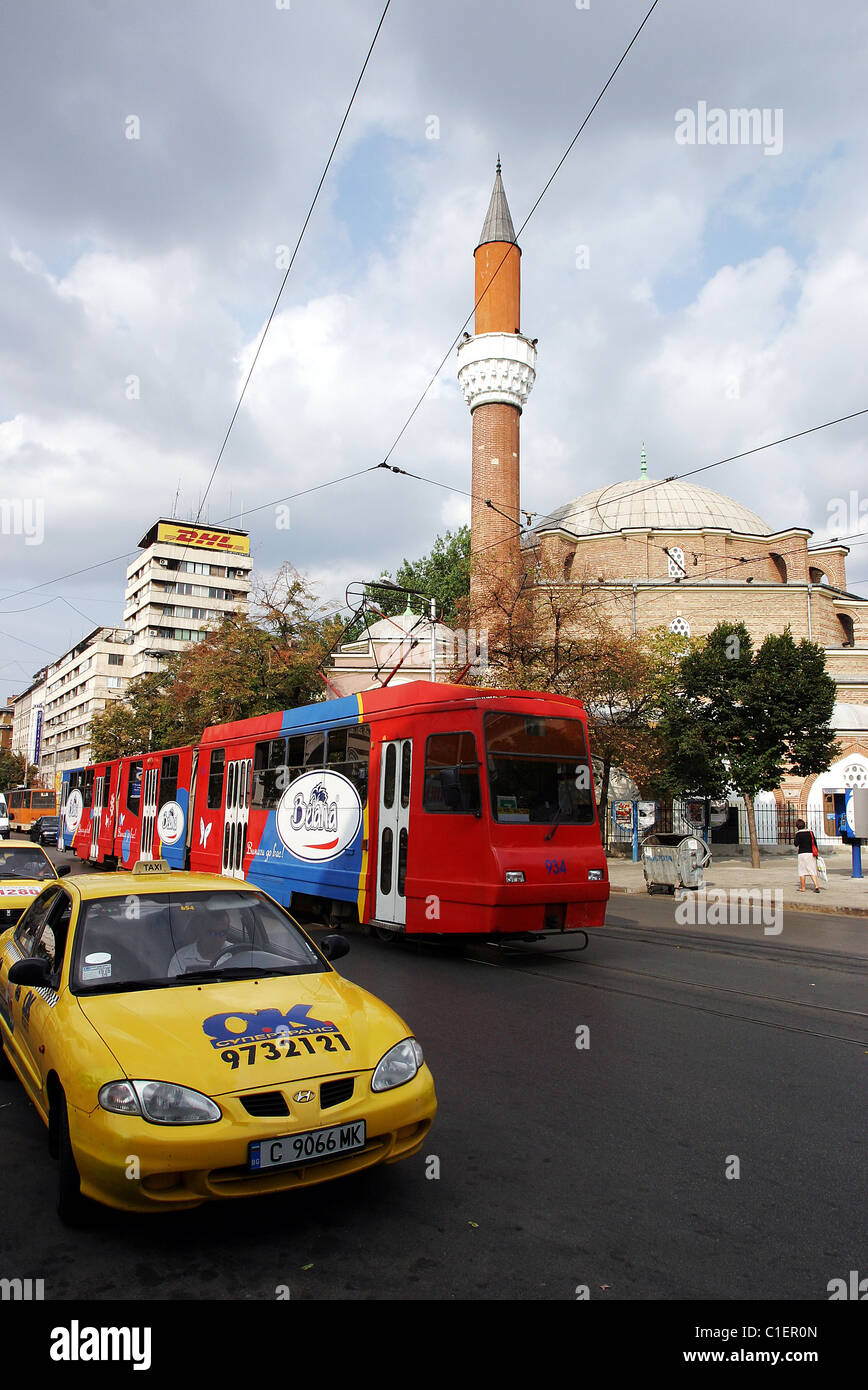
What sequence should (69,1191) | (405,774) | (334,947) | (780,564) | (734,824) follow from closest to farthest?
(69,1191)
(334,947)
(405,774)
(734,824)
(780,564)

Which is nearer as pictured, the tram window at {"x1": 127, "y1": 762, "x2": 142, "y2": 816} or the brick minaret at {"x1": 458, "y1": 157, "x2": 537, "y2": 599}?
the tram window at {"x1": 127, "y1": 762, "x2": 142, "y2": 816}

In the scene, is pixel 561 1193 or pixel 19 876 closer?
pixel 561 1193

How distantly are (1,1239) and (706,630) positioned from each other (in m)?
45.4

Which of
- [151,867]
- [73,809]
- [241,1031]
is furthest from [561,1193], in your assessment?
[73,809]

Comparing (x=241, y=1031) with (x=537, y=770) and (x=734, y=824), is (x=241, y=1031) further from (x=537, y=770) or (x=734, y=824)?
(x=734, y=824)

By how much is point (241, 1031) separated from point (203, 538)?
91989mm

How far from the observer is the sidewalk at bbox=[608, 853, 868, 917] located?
17.5m

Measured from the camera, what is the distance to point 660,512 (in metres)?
54.2

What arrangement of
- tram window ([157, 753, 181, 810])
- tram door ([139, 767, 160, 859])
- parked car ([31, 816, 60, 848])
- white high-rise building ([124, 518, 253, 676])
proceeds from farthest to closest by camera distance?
white high-rise building ([124, 518, 253, 676]) → parked car ([31, 816, 60, 848]) → tram door ([139, 767, 160, 859]) → tram window ([157, 753, 181, 810])

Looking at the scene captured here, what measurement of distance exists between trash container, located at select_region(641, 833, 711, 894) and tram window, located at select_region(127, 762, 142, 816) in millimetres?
12540

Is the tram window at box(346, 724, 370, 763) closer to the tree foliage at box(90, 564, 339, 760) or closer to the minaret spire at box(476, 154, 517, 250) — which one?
the tree foliage at box(90, 564, 339, 760)

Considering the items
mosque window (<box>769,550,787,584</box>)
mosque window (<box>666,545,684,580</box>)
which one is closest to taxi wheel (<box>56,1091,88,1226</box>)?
mosque window (<box>666,545,684,580</box>)

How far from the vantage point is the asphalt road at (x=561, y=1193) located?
3332mm

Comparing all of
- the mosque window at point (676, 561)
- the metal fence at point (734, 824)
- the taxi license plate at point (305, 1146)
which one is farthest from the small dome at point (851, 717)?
the taxi license plate at point (305, 1146)
